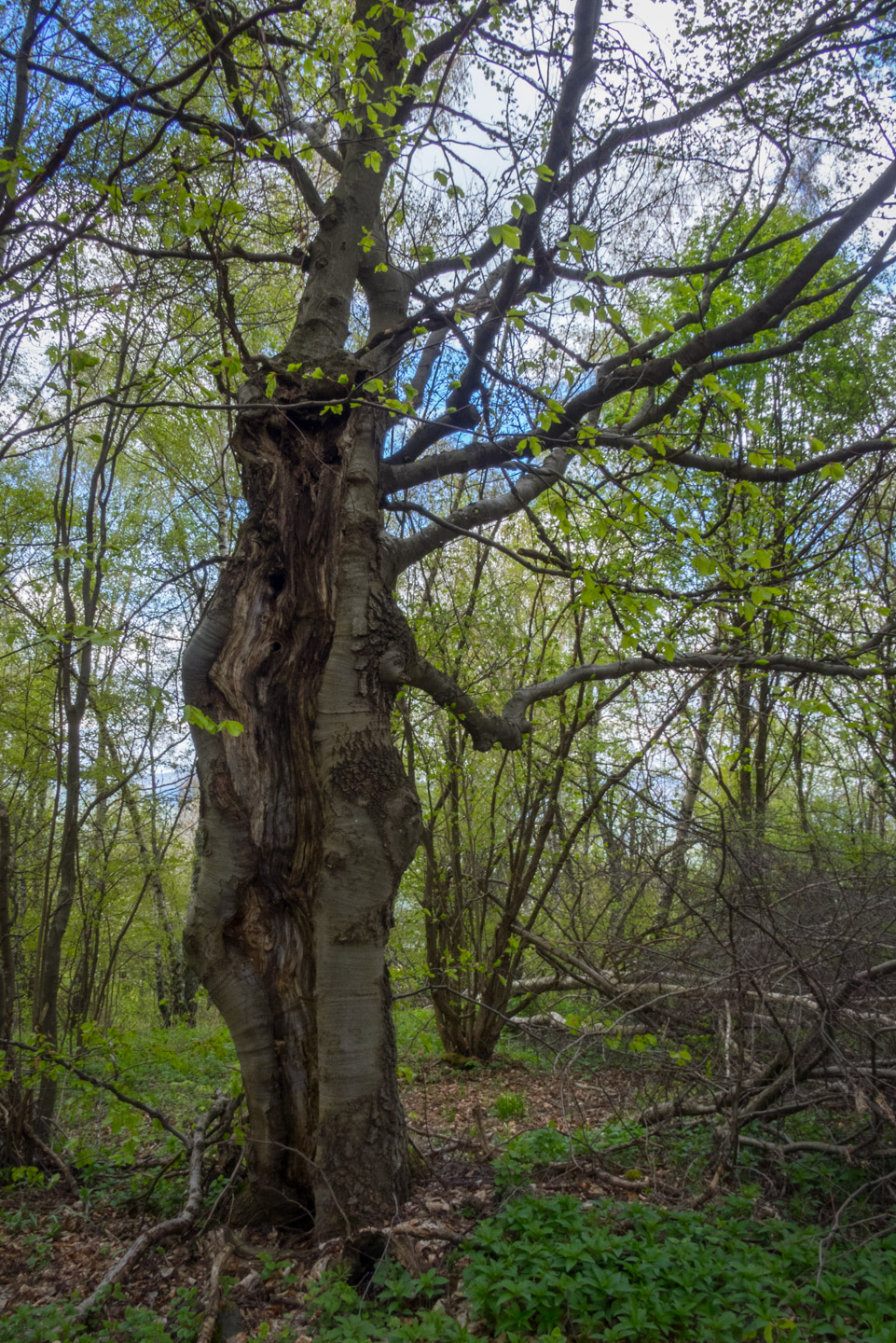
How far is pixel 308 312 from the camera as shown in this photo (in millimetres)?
4277

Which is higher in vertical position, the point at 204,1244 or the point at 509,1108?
the point at 204,1244

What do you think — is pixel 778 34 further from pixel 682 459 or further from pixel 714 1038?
pixel 714 1038

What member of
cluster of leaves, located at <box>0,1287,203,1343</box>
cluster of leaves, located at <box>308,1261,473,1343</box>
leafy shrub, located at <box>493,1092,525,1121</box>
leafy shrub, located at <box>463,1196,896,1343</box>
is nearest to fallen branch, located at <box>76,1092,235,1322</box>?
cluster of leaves, located at <box>0,1287,203,1343</box>

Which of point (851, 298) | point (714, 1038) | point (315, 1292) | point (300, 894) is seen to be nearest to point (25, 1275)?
point (315, 1292)

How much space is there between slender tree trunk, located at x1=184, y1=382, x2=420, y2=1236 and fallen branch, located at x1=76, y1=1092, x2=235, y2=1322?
9.8 inches

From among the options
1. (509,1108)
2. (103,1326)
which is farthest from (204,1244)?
(509,1108)

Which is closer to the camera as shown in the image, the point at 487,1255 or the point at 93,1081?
the point at 487,1255

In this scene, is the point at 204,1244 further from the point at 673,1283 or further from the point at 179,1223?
the point at 673,1283

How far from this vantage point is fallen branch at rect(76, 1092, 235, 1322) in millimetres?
2611

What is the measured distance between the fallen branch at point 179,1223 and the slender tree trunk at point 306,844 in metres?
0.25

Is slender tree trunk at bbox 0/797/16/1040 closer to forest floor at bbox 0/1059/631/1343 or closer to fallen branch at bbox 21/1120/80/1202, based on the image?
fallen branch at bbox 21/1120/80/1202

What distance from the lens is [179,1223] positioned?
307 cm

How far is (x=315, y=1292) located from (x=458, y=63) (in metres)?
7.26

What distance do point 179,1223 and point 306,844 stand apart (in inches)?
63.8
